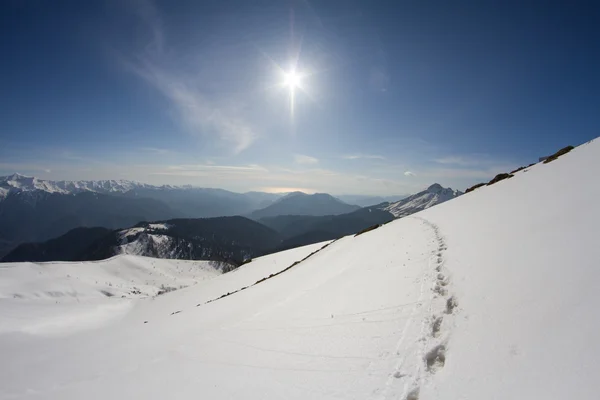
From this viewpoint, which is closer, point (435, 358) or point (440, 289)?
point (435, 358)

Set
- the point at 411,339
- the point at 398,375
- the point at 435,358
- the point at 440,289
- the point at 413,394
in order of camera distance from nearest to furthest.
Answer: the point at 413,394 < the point at 398,375 < the point at 435,358 < the point at 411,339 < the point at 440,289

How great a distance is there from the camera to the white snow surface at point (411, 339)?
14.5 ft

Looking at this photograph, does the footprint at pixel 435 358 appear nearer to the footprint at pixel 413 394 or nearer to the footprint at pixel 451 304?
the footprint at pixel 413 394

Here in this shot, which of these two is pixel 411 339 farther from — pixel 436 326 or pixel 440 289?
pixel 440 289

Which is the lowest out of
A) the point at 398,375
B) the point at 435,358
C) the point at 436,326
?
the point at 398,375

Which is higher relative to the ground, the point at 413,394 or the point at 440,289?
the point at 440,289

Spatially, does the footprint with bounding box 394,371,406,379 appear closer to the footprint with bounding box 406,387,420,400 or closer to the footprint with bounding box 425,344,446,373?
the footprint with bounding box 406,387,420,400

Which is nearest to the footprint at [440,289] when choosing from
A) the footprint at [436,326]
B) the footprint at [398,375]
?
the footprint at [436,326]

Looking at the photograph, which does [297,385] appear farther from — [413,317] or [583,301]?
[583,301]

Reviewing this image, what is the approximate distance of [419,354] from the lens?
5.65 metres

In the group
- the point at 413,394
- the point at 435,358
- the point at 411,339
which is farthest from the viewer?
the point at 411,339

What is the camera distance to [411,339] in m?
6.25

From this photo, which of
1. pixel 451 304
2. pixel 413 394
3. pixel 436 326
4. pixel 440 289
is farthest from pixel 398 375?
pixel 440 289

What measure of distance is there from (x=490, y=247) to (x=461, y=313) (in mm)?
5608
